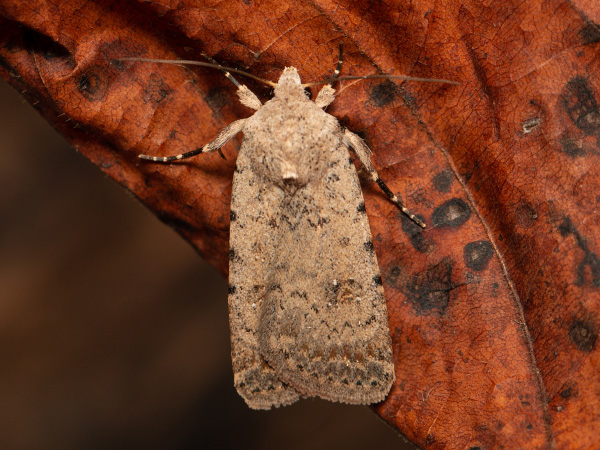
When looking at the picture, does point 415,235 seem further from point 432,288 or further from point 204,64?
point 204,64

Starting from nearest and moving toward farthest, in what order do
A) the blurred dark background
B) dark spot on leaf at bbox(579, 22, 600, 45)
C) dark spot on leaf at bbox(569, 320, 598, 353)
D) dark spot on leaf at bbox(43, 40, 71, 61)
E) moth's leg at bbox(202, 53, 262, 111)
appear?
dark spot on leaf at bbox(579, 22, 600, 45)
dark spot on leaf at bbox(569, 320, 598, 353)
dark spot on leaf at bbox(43, 40, 71, 61)
moth's leg at bbox(202, 53, 262, 111)
the blurred dark background

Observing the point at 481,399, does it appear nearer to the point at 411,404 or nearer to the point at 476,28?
the point at 411,404

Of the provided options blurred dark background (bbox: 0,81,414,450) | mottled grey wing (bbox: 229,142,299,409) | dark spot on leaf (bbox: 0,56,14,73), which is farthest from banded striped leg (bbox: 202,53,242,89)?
blurred dark background (bbox: 0,81,414,450)

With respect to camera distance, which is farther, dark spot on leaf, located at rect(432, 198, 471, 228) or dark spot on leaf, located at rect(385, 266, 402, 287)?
dark spot on leaf, located at rect(385, 266, 402, 287)

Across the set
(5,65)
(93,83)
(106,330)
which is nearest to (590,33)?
(93,83)

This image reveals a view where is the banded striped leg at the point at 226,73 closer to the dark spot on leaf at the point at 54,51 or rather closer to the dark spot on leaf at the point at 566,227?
the dark spot on leaf at the point at 54,51

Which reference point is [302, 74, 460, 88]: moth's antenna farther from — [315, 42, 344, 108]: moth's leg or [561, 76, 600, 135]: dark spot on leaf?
[561, 76, 600, 135]: dark spot on leaf

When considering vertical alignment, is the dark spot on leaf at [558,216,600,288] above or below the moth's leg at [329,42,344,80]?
below

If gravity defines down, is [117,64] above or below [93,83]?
above
